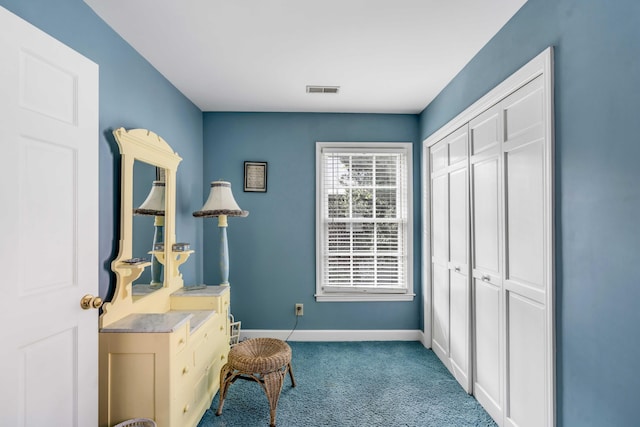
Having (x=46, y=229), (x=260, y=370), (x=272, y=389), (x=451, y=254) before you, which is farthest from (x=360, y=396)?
(x=46, y=229)

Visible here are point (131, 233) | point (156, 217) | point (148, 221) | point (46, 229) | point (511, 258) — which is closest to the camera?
point (46, 229)

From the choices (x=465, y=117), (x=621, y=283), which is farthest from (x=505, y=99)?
(x=621, y=283)

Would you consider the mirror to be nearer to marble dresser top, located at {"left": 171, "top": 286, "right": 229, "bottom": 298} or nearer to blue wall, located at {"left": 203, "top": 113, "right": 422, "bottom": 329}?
marble dresser top, located at {"left": 171, "top": 286, "right": 229, "bottom": 298}

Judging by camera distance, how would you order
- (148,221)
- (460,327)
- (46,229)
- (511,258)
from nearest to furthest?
1. (46,229)
2. (511,258)
3. (148,221)
4. (460,327)

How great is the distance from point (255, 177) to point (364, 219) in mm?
1258

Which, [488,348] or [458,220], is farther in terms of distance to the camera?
[458,220]

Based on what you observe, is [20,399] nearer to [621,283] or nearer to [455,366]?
[621,283]

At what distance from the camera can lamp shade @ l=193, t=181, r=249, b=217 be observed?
2.90 metres

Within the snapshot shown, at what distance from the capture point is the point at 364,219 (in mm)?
3566

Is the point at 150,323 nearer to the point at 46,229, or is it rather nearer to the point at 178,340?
the point at 178,340

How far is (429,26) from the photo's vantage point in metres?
1.98

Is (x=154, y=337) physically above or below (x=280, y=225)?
below

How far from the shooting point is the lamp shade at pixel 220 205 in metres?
2.90

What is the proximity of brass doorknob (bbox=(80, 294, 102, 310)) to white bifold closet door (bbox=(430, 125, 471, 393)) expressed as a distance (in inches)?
91.9
